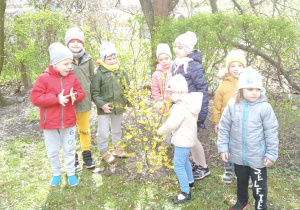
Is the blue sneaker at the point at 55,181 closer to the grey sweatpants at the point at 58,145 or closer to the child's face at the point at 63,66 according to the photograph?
the grey sweatpants at the point at 58,145

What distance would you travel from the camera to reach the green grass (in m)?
3.17

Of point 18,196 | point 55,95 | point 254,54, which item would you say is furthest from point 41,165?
point 254,54

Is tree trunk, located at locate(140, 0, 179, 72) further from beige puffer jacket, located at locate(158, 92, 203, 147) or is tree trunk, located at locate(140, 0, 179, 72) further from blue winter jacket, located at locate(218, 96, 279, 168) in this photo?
blue winter jacket, located at locate(218, 96, 279, 168)

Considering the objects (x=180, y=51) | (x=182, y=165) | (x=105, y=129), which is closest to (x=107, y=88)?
(x=105, y=129)

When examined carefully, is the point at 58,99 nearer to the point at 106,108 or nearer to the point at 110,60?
the point at 106,108

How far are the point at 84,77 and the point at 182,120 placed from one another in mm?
1502

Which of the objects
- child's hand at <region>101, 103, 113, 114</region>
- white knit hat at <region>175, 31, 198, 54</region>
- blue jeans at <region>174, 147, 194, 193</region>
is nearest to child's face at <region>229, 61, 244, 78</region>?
white knit hat at <region>175, 31, 198, 54</region>

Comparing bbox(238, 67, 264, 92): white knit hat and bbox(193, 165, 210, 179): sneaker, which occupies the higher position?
bbox(238, 67, 264, 92): white knit hat

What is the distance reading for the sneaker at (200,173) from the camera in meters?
3.54

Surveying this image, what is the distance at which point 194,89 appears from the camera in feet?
11.2

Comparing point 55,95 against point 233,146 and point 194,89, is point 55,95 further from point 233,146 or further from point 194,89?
point 233,146

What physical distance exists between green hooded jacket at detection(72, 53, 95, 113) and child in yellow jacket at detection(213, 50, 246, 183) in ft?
5.49

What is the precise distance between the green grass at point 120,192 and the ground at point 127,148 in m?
0.16

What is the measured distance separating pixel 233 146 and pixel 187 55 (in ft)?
4.29
